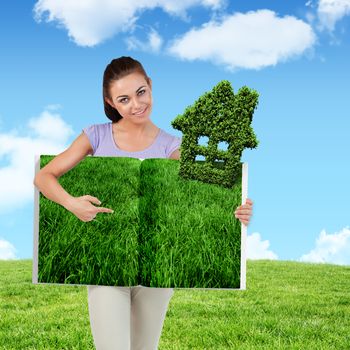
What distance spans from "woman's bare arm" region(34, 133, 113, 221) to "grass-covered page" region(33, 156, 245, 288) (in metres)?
0.03

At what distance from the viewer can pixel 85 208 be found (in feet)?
9.38

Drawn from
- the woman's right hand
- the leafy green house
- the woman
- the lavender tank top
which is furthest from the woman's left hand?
the woman's right hand

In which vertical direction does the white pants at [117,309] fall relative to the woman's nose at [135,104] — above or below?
below

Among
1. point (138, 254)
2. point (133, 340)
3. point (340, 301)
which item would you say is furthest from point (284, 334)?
point (138, 254)

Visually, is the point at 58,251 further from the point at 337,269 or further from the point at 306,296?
the point at 337,269

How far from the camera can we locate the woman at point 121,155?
9.43 ft

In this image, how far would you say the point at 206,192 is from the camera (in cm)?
282

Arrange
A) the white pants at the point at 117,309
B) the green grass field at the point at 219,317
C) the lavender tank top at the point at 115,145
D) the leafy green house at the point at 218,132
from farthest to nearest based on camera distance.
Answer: the green grass field at the point at 219,317 → the lavender tank top at the point at 115,145 → the white pants at the point at 117,309 → the leafy green house at the point at 218,132

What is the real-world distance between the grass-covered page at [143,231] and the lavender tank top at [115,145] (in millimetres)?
147

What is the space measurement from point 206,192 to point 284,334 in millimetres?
2878

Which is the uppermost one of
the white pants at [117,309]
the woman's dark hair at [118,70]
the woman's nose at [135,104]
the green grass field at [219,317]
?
the woman's dark hair at [118,70]

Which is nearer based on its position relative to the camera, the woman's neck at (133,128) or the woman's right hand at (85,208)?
the woman's right hand at (85,208)

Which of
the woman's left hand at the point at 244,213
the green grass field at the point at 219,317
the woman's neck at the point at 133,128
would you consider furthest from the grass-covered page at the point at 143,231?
the green grass field at the point at 219,317

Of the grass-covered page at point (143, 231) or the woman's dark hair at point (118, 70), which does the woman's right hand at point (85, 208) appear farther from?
the woman's dark hair at point (118, 70)
